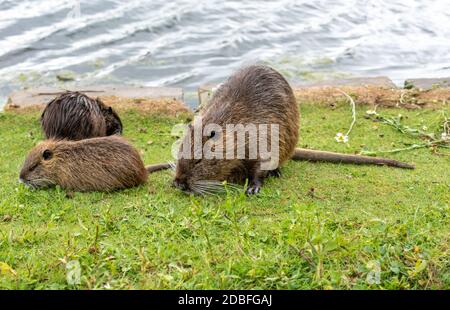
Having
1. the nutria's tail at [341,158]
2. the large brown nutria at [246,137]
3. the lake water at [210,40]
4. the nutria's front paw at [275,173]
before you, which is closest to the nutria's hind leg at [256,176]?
the large brown nutria at [246,137]

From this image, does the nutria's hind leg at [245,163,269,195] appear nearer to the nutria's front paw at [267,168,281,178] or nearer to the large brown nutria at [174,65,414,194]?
the large brown nutria at [174,65,414,194]

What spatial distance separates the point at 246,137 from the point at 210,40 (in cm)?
655

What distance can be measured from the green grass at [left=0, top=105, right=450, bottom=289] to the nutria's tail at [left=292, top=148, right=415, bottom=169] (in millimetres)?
79

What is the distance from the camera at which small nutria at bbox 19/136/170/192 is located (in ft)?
13.0

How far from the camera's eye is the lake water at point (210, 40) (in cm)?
902

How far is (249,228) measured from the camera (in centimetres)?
313

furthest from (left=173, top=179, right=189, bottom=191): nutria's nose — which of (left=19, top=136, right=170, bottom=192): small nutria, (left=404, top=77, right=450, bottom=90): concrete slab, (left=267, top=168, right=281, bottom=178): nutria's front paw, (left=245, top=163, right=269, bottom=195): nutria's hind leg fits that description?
(left=404, top=77, right=450, bottom=90): concrete slab

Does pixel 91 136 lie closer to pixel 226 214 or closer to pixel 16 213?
pixel 16 213

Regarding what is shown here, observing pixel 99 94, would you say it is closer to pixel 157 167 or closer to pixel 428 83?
pixel 157 167

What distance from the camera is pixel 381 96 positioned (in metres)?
6.13

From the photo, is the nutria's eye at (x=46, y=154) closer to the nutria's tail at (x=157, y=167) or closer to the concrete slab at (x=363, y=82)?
the nutria's tail at (x=157, y=167)

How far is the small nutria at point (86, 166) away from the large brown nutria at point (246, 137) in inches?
15.1
